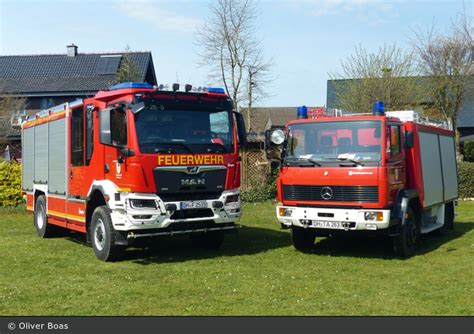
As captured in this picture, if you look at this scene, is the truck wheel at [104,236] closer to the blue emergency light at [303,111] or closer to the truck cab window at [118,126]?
the truck cab window at [118,126]

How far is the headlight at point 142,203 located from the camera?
8852mm

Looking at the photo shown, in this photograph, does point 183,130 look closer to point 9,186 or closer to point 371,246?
point 371,246

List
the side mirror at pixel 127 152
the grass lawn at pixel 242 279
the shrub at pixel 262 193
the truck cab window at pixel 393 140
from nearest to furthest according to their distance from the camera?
the grass lawn at pixel 242 279, the side mirror at pixel 127 152, the truck cab window at pixel 393 140, the shrub at pixel 262 193

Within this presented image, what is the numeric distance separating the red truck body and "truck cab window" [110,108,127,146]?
2913mm

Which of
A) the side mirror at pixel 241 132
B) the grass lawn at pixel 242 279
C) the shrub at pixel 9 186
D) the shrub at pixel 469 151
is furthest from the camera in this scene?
the shrub at pixel 469 151

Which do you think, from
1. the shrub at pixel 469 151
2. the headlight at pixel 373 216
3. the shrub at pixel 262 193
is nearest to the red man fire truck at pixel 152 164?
the headlight at pixel 373 216

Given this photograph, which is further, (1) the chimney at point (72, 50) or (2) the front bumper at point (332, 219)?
(1) the chimney at point (72, 50)

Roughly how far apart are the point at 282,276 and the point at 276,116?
62.6 meters

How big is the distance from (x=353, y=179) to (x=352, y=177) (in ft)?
0.12

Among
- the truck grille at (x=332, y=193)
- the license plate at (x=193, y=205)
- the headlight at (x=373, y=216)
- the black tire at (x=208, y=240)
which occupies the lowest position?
the black tire at (x=208, y=240)

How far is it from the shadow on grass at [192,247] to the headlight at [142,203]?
0.87m

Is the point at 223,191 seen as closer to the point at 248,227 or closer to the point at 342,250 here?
the point at 342,250

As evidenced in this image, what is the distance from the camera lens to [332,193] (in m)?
9.30

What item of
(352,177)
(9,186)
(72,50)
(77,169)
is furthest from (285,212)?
(72,50)
